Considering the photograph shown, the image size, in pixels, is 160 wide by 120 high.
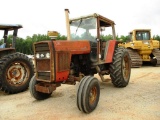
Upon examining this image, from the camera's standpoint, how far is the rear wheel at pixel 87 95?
394 centimetres

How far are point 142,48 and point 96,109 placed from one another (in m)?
7.70

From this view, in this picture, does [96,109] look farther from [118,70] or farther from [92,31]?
[92,31]

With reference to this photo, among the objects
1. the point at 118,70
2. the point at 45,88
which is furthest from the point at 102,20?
the point at 45,88

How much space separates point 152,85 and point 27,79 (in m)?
3.73

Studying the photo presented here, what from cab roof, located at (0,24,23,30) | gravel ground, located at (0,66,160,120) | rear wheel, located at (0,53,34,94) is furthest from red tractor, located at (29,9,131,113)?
cab roof, located at (0,24,23,30)

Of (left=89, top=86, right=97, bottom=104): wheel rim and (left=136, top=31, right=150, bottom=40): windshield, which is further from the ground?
(left=136, top=31, right=150, bottom=40): windshield

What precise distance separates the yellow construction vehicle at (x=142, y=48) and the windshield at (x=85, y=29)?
19.7 feet

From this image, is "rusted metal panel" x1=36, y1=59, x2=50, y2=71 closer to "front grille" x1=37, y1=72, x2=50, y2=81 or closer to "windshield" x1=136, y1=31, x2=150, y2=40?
"front grille" x1=37, y1=72, x2=50, y2=81

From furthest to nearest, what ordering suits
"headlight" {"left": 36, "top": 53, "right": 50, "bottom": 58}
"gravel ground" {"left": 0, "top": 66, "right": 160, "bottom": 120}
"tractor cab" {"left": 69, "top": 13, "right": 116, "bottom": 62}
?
"tractor cab" {"left": 69, "top": 13, "right": 116, "bottom": 62}
"headlight" {"left": 36, "top": 53, "right": 50, "bottom": 58}
"gravel ground" {"left": 0, "top": 66, "right": 160, "bottom": 120}

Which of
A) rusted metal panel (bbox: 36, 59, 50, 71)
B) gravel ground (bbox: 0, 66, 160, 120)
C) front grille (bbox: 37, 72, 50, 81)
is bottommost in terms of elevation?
Answer: gravel ground (bbox: 0, 66, 160, 120)

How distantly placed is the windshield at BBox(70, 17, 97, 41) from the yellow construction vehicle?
600 centimetres

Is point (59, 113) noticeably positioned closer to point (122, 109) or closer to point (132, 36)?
point (122, 109)

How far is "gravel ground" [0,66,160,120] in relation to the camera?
12.8ft

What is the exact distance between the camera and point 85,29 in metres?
5.61
